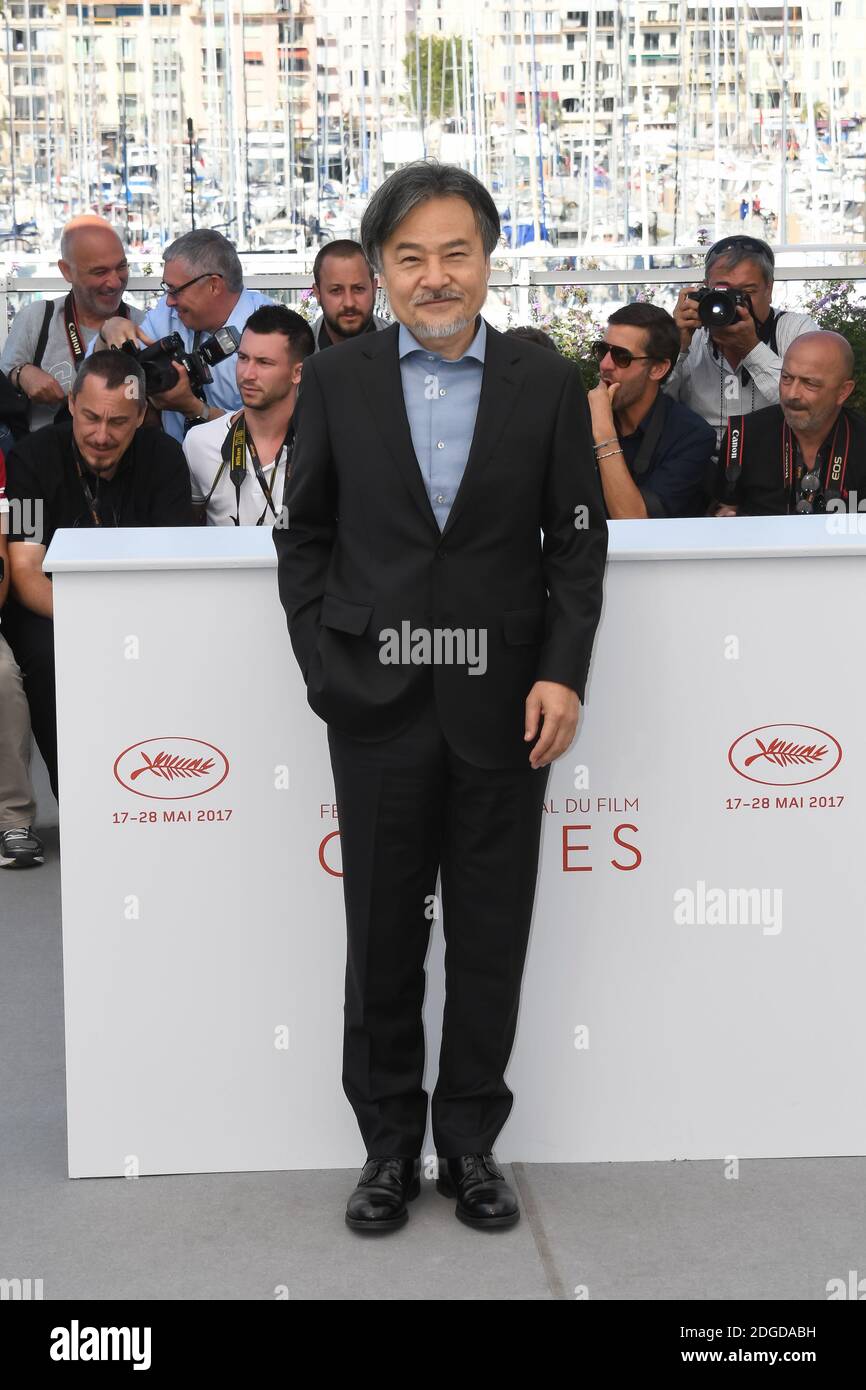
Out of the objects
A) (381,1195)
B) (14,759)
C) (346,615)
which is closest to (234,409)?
(14,759)

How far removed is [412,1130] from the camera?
9.38 feet

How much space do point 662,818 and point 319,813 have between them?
0.61 m

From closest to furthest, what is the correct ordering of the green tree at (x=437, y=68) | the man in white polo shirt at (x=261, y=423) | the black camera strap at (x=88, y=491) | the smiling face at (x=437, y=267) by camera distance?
the smiling face at (x=437, y=267) < the man in white polo shirt at (x=261, y=423) < the black camera strap at (x=88, y=491) < the green tree at (x=437, y=68)

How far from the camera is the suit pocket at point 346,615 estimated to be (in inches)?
103

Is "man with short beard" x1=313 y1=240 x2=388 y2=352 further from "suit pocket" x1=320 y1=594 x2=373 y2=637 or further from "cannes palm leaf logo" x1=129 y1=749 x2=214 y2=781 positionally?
"suit pocket" x1=320 y1=594 x2=373 y2=637

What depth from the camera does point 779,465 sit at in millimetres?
4480

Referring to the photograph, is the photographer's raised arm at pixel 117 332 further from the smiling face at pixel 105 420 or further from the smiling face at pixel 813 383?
the smiling face at pixel 813 383

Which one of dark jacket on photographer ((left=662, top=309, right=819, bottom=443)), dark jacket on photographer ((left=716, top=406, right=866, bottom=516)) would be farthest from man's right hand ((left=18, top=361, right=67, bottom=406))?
dark jacket on photographer ((left=716, top=406, right=866, bottom=516))

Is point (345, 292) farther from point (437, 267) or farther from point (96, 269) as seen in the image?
point (437, 267)

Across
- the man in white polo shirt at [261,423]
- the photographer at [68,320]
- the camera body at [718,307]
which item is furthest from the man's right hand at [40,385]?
the camera body at [718,307]

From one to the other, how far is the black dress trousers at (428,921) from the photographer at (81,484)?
214 centimetres

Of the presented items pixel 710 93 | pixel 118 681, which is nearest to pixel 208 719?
pixel 118 681

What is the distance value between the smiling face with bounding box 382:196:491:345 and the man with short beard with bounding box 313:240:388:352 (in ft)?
9.27

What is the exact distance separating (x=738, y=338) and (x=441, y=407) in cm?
257
